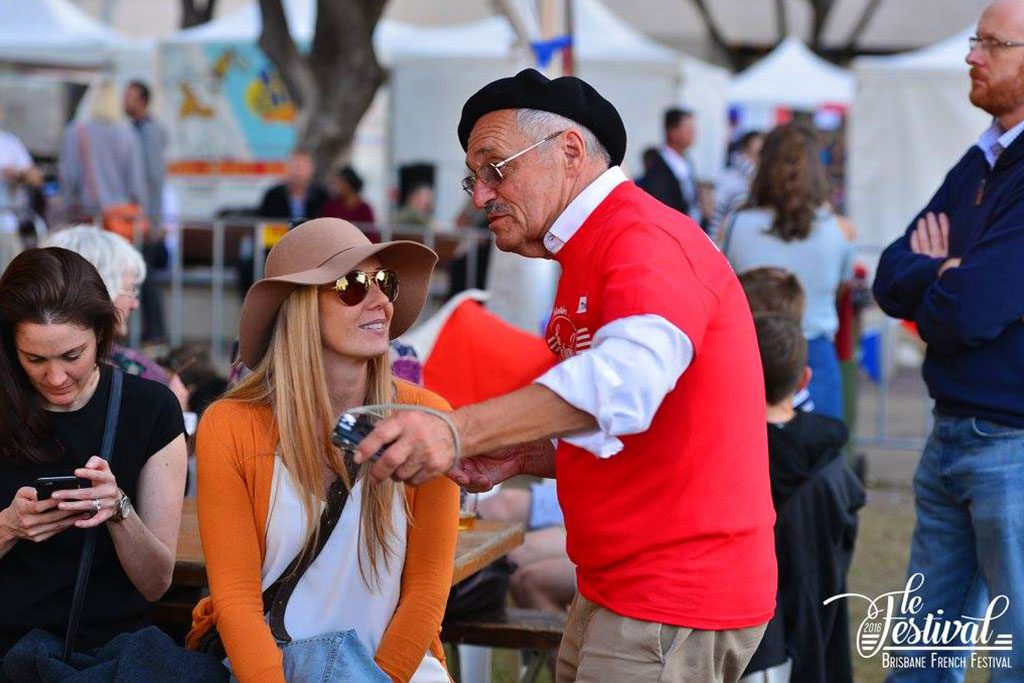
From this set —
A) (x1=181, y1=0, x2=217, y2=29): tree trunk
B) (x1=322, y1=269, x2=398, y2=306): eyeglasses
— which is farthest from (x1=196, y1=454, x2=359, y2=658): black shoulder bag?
(x1=181, y1=0, x2=217, y2=29): tree trunk

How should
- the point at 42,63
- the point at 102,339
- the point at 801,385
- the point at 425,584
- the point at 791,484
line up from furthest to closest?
the point at 42,63, the point at 801,385, the point at 791,484, the point at 102,339, the point at 425,584

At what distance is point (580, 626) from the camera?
275cm

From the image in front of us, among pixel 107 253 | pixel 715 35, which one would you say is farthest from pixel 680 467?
pixel 715 35

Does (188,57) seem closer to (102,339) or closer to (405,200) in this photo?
(405,200)

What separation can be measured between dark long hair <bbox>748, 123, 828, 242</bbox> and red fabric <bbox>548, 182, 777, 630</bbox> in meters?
3.69

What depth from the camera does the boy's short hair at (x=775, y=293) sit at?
16.5ft

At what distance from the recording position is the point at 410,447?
2.17m

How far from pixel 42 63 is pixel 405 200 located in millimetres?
5180

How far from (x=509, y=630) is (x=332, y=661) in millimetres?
1176

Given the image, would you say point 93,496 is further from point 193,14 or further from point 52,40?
point 193,14

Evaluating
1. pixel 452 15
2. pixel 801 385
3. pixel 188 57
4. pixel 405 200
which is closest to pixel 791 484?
pixel 801 385

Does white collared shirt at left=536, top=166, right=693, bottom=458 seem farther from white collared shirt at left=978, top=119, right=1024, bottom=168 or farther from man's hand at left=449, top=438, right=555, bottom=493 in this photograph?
white collared shirt at left=978, top=119, right=1024, bottom=168

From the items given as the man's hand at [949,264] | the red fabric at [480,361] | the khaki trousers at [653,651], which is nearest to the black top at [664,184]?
the red fabric at [480,361]

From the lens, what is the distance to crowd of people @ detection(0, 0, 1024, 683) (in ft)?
8.10
